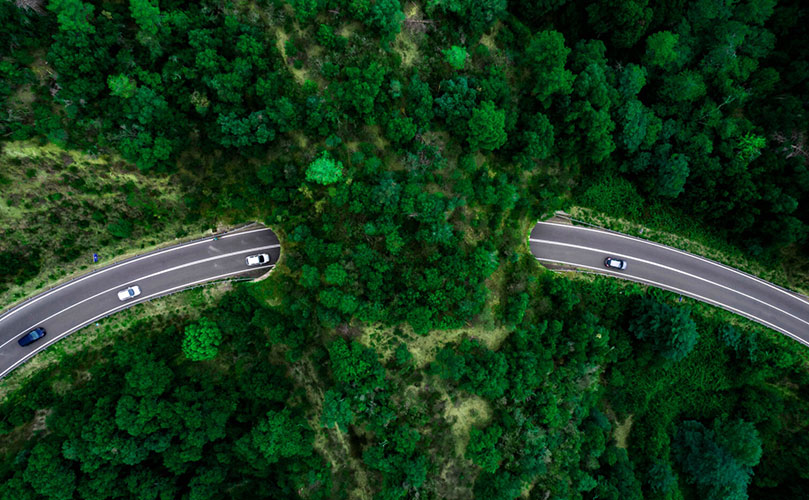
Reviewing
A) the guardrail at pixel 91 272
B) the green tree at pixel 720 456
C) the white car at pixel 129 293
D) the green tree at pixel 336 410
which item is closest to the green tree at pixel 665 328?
the green tree at pixel 720 456

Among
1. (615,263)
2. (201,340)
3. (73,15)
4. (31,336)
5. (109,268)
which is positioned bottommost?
(201,340)

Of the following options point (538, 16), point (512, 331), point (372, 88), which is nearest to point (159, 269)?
point (372, 88)

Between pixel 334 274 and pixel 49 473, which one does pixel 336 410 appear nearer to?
pixel 334 274

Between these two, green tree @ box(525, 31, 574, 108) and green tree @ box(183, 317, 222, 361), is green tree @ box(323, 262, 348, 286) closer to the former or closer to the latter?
green tree @ box(183, 317, 222, 361)

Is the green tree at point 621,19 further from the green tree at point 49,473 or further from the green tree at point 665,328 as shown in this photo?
the green tree at point 49,473

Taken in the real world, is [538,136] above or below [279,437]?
above

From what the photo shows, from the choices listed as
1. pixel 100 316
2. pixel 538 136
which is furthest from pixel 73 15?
pixel 538 136

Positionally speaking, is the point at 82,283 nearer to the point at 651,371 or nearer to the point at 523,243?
the point at 523,243
